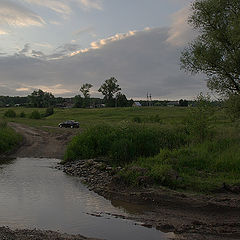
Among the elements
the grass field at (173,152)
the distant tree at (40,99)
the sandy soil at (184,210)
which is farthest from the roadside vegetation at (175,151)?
the distant tree at (40,99)

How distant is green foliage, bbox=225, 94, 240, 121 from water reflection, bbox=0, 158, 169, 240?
449 inches

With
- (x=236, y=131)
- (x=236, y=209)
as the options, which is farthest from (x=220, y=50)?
(x=236, y=209)

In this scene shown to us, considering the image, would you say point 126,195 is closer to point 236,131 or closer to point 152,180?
point 152,180

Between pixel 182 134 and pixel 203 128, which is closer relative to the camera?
pixel 203 128

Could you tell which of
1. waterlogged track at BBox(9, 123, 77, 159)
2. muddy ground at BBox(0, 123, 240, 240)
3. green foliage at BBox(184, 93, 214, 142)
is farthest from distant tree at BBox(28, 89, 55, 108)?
muddy ground at BBox(0, 123, 240, 240)

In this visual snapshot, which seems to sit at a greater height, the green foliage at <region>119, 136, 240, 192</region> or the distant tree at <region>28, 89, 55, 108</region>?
the distant tree at <region>28, 89, 55, 108</region>

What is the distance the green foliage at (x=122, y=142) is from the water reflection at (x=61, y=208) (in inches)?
174

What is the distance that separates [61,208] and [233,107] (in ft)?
48.0

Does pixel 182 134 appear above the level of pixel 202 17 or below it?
below

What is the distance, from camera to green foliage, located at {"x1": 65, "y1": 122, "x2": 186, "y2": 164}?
70.9ft

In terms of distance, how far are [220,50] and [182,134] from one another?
6619mm

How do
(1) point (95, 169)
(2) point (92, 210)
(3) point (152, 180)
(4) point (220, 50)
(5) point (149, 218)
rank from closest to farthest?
1. (5) point (149, 218)
2. (2) point (92, 210)
3. (3) point (152, 180)
4. (1) point (95, 169)
5. (4) point (220, 50)

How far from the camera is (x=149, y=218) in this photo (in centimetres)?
1067

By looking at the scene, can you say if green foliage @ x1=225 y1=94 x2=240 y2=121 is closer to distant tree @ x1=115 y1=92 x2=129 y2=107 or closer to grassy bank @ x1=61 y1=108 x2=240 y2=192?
grassy bank @ x1=61 y1=108 x2=240 y2=192
